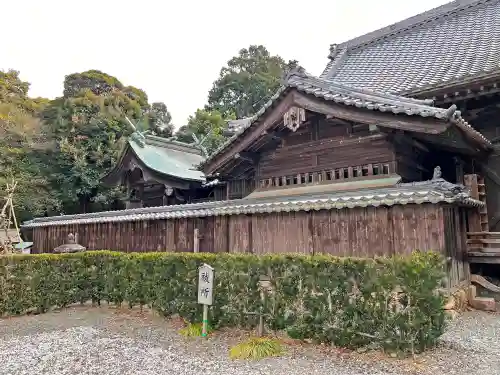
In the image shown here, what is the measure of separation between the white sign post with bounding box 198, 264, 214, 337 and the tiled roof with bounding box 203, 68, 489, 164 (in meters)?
4.85

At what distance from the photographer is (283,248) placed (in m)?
9.28

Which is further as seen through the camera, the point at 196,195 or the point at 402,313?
the point at 196,195

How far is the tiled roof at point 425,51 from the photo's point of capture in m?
11.9

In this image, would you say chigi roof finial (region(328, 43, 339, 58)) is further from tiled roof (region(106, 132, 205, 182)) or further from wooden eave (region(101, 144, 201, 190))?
wooden eave (region(101, 144, 201, 190))

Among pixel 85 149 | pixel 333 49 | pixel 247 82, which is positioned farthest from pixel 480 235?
pixel 247 82

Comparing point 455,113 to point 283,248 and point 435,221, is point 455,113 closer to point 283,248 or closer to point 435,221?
point 435,221

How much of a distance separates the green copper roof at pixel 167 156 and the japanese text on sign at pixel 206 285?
7.82 metres

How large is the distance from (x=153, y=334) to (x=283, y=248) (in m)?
3.44

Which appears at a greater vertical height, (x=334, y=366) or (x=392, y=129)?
(x=392, y=129)

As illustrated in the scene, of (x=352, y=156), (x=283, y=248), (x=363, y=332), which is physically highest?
(x=352, y=156)

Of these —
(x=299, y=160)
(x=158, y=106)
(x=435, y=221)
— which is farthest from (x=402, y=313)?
(x=158, y=106)

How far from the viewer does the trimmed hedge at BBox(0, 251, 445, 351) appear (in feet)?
17.9

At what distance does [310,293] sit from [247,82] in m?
51.2

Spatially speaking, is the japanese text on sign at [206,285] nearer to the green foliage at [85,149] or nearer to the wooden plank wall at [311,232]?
the wooden plank wall at [311,232]
